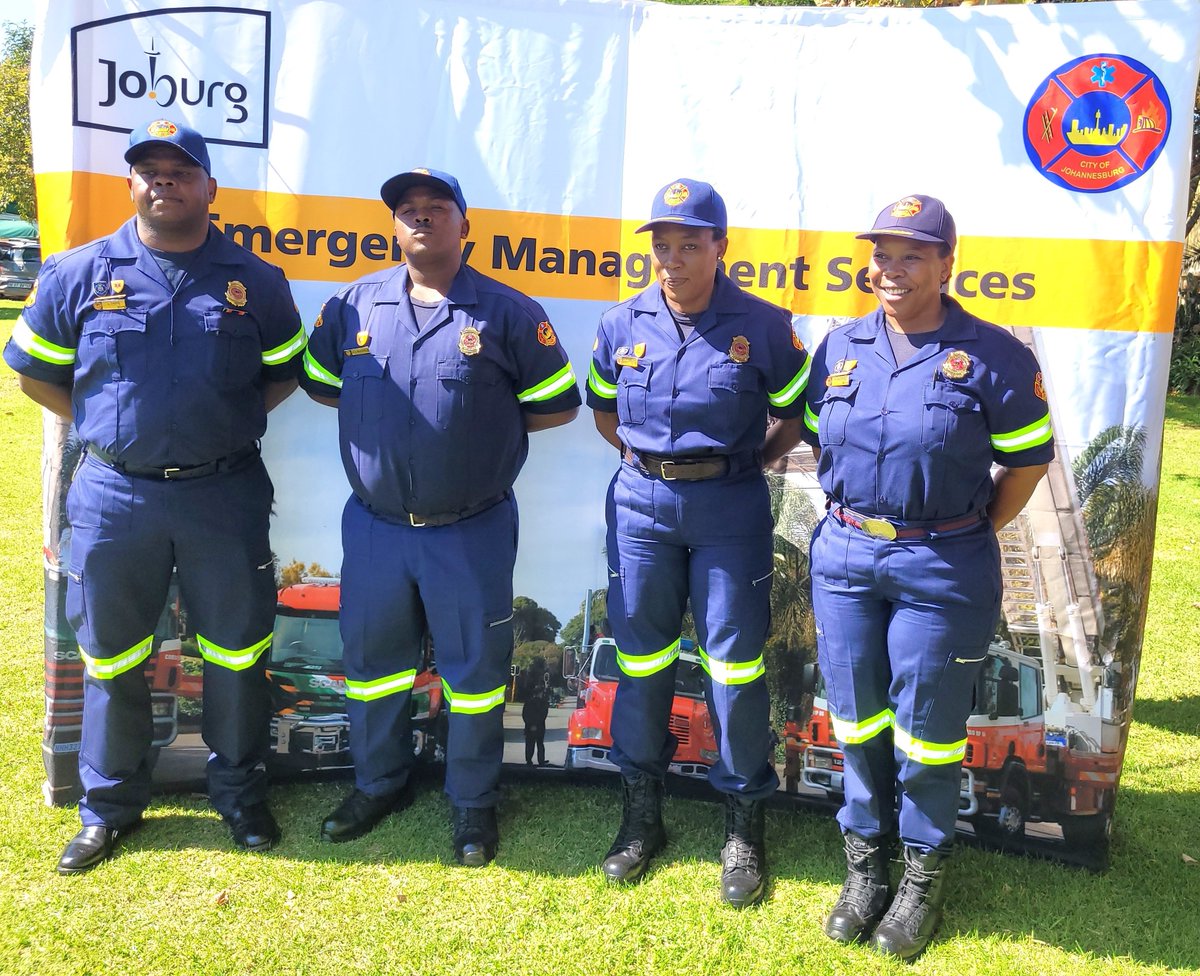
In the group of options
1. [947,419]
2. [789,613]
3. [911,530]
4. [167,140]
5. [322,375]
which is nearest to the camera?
[947,419]

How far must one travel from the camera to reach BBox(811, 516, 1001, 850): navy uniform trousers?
117 inches

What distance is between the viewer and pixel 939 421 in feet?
9.43

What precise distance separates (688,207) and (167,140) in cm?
174

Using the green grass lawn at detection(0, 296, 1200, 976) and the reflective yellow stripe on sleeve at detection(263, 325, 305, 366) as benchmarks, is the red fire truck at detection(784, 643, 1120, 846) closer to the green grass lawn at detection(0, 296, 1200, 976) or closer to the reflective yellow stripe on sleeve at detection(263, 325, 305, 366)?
the green grass lawn at detection(0, 296, 1200, 976)

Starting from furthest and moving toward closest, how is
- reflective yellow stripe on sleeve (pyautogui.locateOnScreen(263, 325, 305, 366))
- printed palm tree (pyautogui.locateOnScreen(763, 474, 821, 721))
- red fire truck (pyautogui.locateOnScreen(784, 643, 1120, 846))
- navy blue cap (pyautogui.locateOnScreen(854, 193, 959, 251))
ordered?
printed palm tree (pyautogui.locateOnScreen(763, 474, 821, 721))
red fire truck (pyautogui.locateOnScreen(784, 643, 1120, 846))
reflective yellow stripe on sleeve (pyautogui.locateOnScreen(263, 325, 305, 366))
navy blue cap (pyautogui.locateOnScreen(854, 193, 959, 251))

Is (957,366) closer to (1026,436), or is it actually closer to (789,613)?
(1026,436)

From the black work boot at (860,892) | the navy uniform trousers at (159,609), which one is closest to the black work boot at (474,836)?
the navy uniform trousers at (159,609)

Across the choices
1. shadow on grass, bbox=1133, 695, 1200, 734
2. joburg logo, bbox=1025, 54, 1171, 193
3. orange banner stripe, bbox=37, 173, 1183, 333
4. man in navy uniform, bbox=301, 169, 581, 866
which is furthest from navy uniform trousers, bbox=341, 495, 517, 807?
→ shadow on grass, bbox=1133, 695, 1200, 734

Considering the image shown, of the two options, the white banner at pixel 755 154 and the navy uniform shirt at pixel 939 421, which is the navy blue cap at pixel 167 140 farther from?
the navy uniform shirt at pixel 939 421

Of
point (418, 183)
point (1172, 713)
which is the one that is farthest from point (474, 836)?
point (1172, 713)

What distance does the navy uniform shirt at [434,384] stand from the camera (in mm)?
3299

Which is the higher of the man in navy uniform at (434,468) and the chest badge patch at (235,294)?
the chest badge patch at (235,294)

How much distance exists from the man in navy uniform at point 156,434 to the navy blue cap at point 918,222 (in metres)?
2.12

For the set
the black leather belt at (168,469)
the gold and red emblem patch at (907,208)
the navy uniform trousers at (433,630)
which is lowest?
the navy uniform trousers at (433,630)
